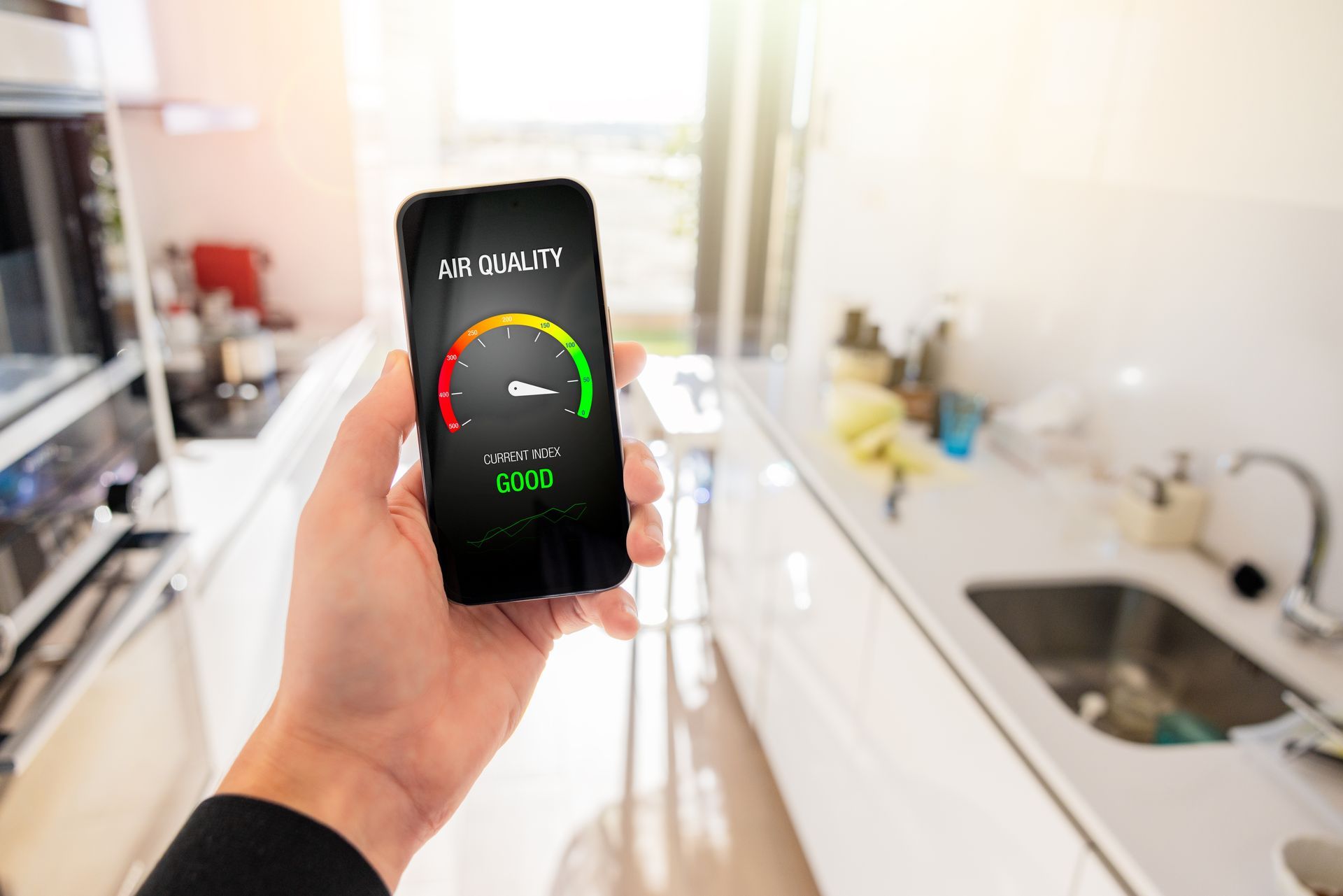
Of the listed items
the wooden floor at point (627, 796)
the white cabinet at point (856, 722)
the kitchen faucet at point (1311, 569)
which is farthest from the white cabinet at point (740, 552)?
the kitchen faucet at point (1311, 569)

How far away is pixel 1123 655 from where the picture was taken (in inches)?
40.5

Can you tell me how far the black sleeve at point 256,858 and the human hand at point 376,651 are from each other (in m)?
0.04

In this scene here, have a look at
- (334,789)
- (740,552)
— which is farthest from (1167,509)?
(334,789)

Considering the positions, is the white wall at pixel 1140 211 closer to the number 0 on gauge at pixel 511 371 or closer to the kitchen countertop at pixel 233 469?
the number 0 on gauge at pixel 511 371

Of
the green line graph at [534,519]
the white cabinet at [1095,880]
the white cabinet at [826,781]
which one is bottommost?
the white cabinet at [826,781]

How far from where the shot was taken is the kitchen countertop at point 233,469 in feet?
3.60

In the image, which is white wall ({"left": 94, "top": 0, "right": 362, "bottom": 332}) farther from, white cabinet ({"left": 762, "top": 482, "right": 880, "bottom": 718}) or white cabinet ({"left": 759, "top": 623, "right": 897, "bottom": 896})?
white cabinet ({"left": 759, "top": 623, "right": 897, "bottom": 896})

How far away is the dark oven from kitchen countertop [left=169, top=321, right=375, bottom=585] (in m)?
0.09

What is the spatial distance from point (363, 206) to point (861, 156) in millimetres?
1086

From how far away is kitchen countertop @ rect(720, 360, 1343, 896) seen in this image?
626mm

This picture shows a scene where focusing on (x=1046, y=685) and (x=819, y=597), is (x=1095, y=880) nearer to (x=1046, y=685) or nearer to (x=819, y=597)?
(x=1046, y=685)

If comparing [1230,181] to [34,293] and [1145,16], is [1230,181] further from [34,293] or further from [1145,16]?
[34,293]

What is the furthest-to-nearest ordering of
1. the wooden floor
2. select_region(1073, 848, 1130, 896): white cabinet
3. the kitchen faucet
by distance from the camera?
the wooden floor < the kitchen faucet < select_region(1073, 848, 1130, 896): white cabinet

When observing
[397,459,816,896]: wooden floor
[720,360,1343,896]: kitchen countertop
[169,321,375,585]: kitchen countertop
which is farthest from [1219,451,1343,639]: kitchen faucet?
[169,321,375,585]: kitchen countertop
